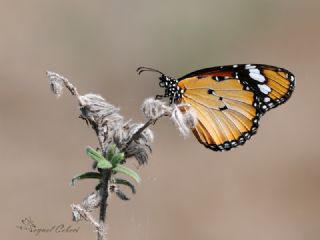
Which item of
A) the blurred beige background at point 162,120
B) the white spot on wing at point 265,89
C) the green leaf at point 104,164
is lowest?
the green leaf at point 104,164

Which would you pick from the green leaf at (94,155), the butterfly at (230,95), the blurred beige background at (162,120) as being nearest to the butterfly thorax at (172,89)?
the butterfly at (230,95)

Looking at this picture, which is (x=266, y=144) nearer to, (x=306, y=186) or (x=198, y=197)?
(x=306, y=186)

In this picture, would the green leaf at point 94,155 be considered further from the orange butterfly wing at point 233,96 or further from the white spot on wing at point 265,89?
the white spot on wing at point 265,89

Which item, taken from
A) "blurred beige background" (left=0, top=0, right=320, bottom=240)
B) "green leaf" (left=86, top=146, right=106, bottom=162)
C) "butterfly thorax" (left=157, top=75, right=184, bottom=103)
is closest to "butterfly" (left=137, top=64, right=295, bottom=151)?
"butterfly thorax" (left=157, top=75, right=184, bottom=103)

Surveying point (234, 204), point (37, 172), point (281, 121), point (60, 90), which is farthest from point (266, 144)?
point (60, 90)

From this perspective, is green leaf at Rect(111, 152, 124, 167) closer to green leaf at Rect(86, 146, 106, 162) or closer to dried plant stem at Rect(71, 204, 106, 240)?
green leaf at Rect(86, 146, 106, 162)
